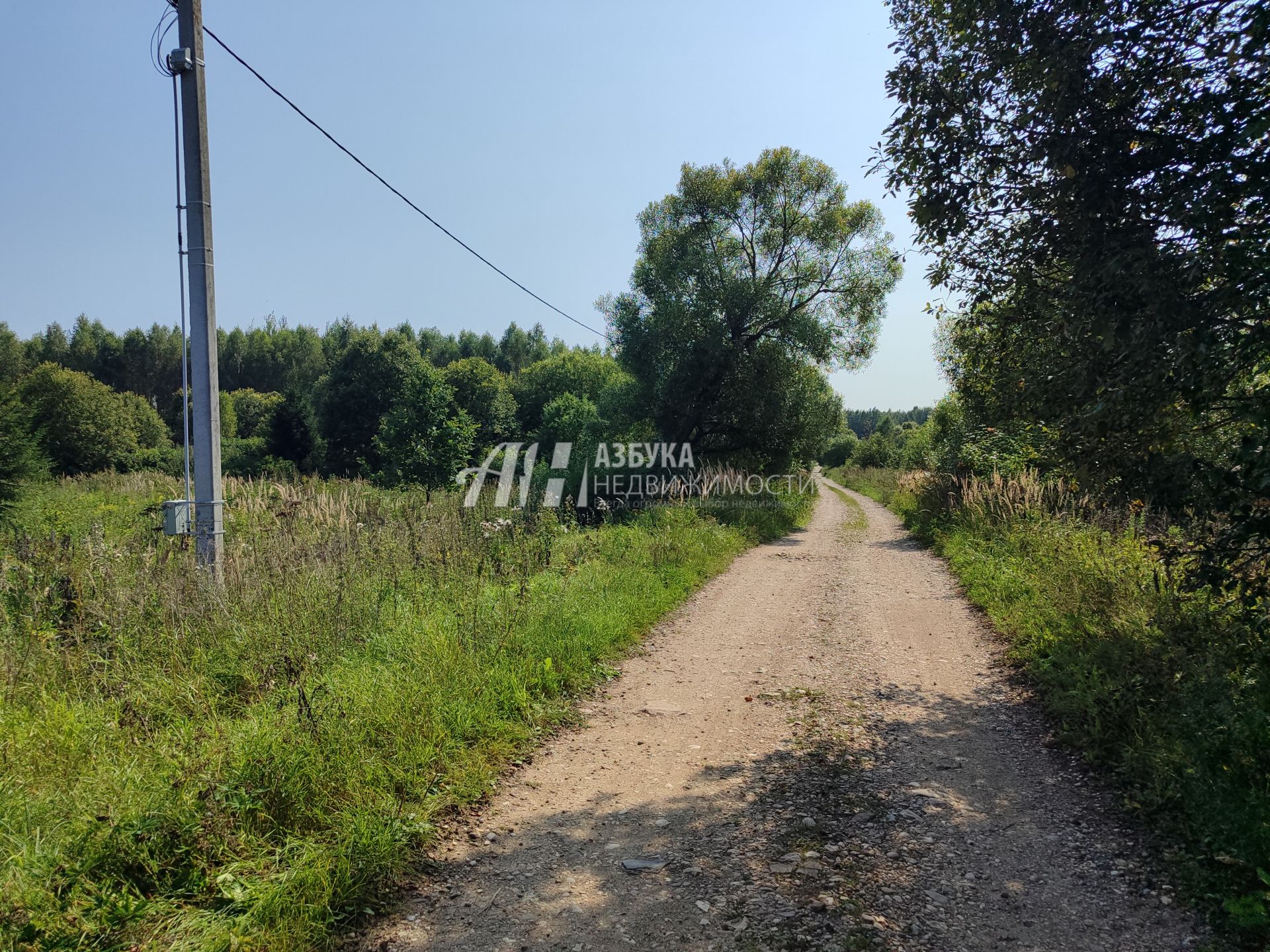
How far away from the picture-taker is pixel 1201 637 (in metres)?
4.60

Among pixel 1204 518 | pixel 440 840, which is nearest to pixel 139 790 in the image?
pixel 440 840

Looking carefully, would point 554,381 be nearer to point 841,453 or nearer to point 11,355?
point 841,453

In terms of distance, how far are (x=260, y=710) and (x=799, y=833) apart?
11.0 feet

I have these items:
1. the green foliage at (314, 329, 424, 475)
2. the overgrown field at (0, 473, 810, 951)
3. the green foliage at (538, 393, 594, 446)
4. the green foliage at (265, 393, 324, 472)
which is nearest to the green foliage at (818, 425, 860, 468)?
the green foliage at (314, 329, 424, 475)

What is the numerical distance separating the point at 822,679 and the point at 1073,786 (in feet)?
7.21

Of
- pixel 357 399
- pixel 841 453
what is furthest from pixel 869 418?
pixel 357 399

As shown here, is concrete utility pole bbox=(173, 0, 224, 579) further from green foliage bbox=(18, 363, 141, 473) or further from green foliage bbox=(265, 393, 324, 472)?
green foliage bbox=(265, 393, 324, 472)

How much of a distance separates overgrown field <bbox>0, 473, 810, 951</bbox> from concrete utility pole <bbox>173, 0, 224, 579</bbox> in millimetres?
478

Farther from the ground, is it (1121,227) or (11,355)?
(11,355)

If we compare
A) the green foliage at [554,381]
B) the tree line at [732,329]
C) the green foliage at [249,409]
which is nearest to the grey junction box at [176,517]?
the tree line at [732,329]

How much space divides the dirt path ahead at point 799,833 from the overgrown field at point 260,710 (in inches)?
17.0

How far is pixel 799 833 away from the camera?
11.4 ft

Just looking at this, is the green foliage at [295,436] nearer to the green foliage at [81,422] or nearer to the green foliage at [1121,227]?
the green foliage at [81,422]

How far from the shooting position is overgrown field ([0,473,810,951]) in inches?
109
